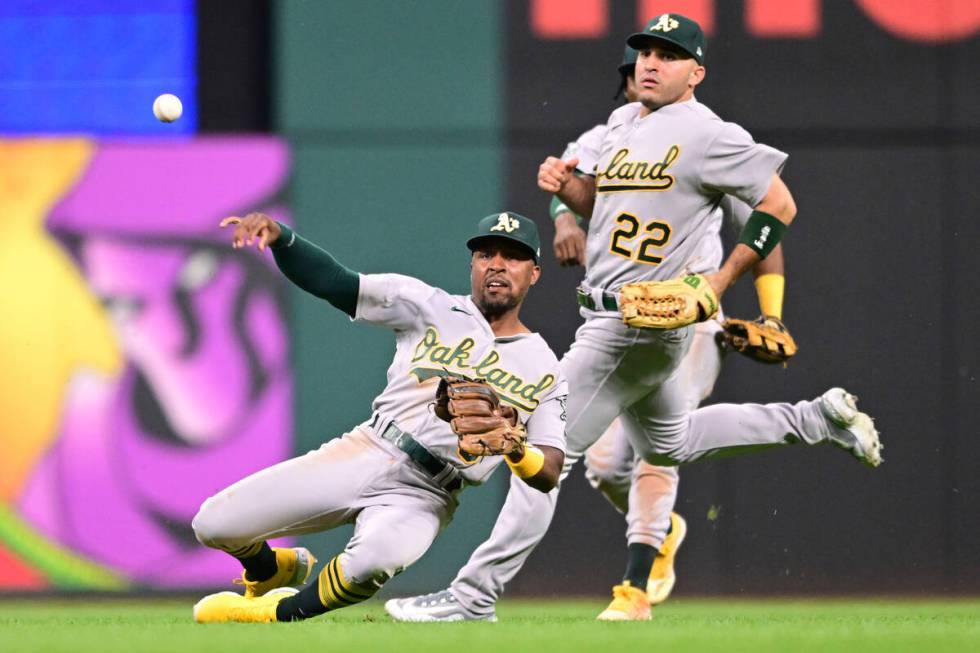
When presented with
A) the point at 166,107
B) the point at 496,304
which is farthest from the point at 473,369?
the point at 166,107

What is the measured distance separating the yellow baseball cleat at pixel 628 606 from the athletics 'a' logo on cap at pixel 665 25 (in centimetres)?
192

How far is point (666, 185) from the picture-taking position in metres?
5.51

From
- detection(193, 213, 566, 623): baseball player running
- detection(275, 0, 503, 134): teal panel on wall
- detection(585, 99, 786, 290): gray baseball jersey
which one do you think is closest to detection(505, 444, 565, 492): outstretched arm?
detection(193, 213, 566, 623): baseball player running

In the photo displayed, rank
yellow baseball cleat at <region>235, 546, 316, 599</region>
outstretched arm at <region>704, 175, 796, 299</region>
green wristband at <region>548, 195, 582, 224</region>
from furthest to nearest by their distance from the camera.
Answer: green wristband at <region>548, 195, 582, 224</region>
outstretched arm at <region>704, 175, 796, 299</region>
yellow baseball cleat at <region>235, 546, 316, 599</region>

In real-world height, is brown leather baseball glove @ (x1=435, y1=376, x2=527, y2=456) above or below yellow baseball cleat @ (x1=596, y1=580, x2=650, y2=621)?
above

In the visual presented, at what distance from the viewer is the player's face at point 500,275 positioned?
5.12m

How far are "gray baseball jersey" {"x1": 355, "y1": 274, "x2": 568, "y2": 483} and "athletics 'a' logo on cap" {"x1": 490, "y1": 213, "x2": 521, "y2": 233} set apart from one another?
0.83 ft

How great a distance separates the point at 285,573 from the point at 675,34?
7.02ft

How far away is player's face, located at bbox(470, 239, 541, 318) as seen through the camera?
5125 millimetres

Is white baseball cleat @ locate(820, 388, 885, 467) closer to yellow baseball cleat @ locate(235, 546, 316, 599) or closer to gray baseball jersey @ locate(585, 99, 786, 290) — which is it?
gray baseball jersey @ locate(585, 99, 786, 290)

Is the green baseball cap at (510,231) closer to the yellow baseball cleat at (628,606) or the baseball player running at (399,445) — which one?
the baseball player running at (399,445)

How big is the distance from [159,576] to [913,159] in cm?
408

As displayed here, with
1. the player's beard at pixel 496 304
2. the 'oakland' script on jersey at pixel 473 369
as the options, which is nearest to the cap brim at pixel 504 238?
the player's beard at pixel 496 304

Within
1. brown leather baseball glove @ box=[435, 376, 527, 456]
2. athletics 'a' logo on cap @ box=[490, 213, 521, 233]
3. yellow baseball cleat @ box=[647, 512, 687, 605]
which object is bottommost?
yellow baseball cleat @ box=[647, 512, 687, 605]
